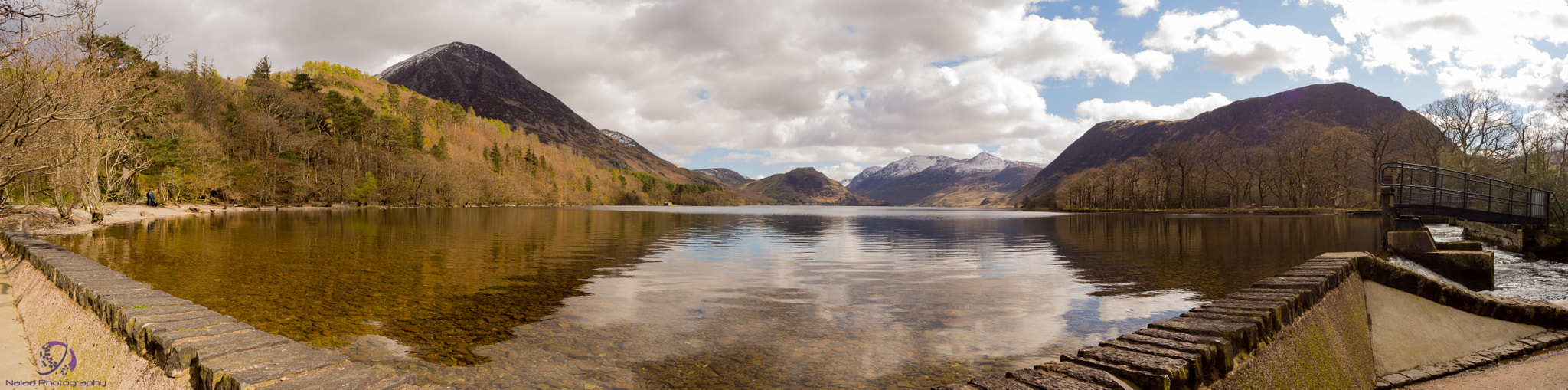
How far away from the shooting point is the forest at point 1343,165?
4928 centimetres

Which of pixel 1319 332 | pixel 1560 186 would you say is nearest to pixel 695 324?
pixel 1319 332

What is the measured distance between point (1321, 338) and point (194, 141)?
88.5 metres

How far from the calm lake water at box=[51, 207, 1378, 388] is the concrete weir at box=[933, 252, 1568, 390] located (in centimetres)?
263

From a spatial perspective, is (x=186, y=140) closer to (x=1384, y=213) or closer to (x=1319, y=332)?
(x=1319, y=332)

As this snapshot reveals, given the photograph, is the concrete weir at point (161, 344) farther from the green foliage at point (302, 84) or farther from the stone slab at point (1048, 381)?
the green foliage at point (302, 84)

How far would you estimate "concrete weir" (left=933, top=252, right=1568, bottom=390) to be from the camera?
3611mm

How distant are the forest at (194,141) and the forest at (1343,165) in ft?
169

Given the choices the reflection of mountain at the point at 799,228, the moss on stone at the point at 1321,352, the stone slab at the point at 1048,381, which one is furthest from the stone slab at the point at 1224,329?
the reflection of mountain at the point at 799,228

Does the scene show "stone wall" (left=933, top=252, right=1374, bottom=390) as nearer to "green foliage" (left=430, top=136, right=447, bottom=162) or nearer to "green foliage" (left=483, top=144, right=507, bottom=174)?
"green foliage" (left=430, top=136, right=447, bottom=162)

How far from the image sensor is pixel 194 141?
61.1 metres

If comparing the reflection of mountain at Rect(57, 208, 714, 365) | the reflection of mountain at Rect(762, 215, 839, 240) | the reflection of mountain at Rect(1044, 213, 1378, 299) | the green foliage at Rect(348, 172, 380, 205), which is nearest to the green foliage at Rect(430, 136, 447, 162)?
the green foliage at Rect(348, 172, 380, 205)

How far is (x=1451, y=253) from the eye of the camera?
1597 cm

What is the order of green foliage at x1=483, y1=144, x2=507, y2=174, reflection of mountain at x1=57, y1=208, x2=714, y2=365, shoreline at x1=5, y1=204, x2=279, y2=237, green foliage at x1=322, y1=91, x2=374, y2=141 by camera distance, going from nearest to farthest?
reflection of mountain at x1=57, y1=208, x2=714, y2=365 → shoreline at x1=5, y1=204, x2=279, y2=237 → green foliage at x1=322, y1=91, x2=374, y2=141 → green foliage at x1=483, y1=144, x2=507, y2=174

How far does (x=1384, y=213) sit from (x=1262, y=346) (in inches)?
903
